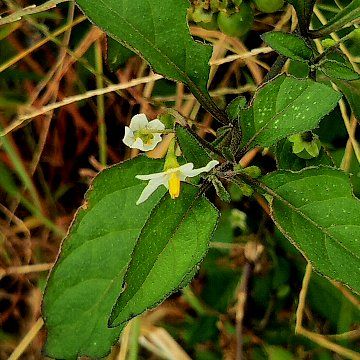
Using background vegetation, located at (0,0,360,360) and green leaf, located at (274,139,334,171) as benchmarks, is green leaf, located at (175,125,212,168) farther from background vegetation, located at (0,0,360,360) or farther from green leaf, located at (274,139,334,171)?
background vegetation, located at (0,0,360,360)

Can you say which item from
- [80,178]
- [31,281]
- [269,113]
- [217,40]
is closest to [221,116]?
[269,113]

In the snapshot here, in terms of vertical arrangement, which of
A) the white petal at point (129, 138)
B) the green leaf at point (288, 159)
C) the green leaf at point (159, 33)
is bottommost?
the green leaf at point (288, 159)

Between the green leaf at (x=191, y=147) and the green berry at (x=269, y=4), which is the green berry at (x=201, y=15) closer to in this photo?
the green berry at (x=269, y=4)

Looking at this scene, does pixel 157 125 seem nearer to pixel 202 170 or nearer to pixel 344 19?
pixel 202 170

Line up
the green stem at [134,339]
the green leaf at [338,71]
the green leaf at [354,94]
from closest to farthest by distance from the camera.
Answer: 1. the green leaf at [338,71]
2. the green leaf at [354,94]
3. the green stem at [134,339]

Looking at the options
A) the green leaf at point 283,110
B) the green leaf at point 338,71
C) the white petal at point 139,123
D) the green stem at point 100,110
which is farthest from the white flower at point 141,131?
the green stem at point 100,110

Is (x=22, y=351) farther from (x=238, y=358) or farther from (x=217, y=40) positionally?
(x=217, y=40)
